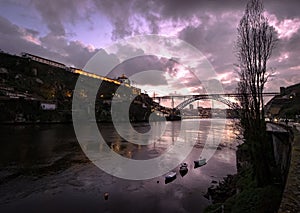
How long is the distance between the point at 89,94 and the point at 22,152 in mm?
89133

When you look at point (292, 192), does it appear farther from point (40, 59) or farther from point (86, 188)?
point (40, 59)

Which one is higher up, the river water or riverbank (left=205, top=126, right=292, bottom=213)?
riverbank (left=205, top=126, right=292, bottom=213)

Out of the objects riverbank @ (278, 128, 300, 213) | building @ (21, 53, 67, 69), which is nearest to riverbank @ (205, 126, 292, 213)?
riverbank @ (278, 128, 300, 213)

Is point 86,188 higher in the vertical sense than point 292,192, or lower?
lower

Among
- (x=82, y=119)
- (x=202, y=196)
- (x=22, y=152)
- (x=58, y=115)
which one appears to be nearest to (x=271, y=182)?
(x=202, y=196)

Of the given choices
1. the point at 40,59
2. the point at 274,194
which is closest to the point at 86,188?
the point at 274,194

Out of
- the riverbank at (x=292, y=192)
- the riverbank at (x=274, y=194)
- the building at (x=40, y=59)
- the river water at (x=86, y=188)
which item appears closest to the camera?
the riverbank at (x=292, y=192)

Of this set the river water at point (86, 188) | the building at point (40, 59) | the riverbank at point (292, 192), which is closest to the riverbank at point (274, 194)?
the riverbank at point (292, 192)

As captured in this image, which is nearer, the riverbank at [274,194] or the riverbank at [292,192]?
the riverbank at [292,192]

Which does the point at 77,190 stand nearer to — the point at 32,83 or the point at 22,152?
the point at 22,152

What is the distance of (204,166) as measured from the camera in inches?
829

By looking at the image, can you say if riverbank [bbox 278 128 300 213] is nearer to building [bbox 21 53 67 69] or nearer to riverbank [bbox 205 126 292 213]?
riverbank [bbox 205 126 292 213]

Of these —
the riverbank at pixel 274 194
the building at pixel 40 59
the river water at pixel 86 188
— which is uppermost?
the building at pixel 40 59

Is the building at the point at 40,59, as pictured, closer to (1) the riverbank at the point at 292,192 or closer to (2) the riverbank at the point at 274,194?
(2) the riverbank at the point at 274,194
